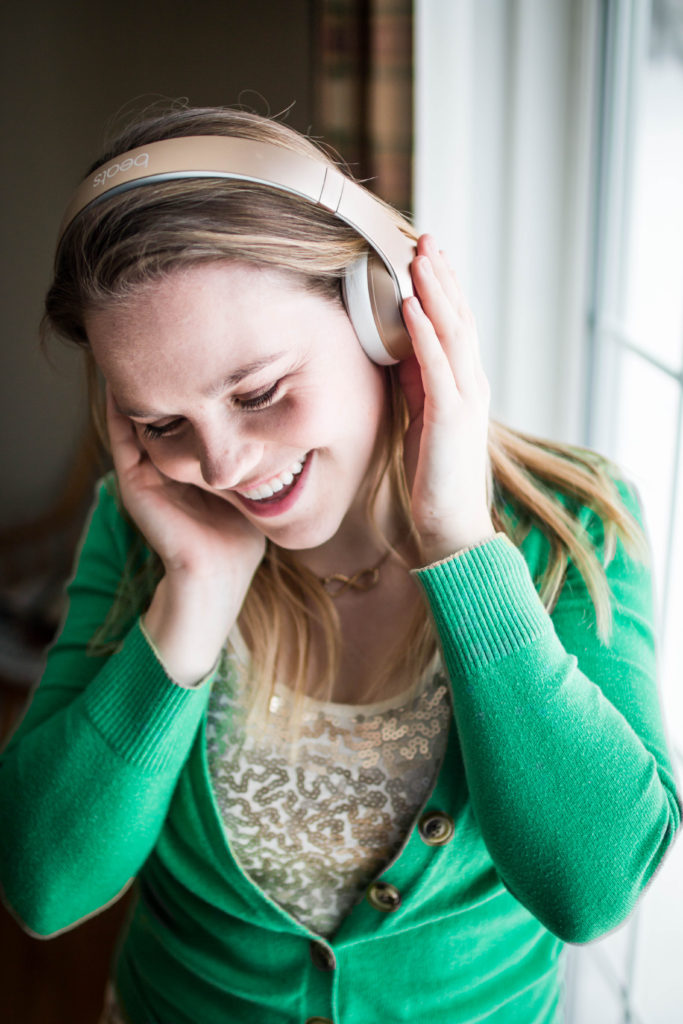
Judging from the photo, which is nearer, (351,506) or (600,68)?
(351,506)

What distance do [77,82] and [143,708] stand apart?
2.99 metres

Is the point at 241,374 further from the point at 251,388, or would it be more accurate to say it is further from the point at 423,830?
the point at 423,830

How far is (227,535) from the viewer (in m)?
1.01

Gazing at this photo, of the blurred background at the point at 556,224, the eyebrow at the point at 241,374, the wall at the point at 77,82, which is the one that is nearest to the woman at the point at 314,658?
the eyebrow at the point at 241,374

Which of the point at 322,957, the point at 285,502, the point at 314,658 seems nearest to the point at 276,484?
the point at 285,502

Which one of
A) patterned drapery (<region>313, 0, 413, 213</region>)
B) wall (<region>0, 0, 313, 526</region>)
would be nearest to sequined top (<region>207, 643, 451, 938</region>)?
patterned drapery (<region>313, 0, 413, 213</region>)

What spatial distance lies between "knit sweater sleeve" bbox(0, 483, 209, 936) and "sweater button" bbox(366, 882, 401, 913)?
9.1 inches

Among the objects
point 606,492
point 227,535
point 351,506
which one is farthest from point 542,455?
point 227,535

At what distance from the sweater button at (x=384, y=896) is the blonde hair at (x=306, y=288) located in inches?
7.7

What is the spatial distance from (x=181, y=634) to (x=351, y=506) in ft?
0.74

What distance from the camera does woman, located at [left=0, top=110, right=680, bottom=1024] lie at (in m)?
0.79

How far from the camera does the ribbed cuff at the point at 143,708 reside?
0.92 metres

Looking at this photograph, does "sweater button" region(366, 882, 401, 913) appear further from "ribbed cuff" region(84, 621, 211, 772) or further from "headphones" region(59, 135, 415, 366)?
"headphones" region(59, 135, 415, 366)

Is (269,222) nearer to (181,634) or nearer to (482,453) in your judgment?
(482,453)
